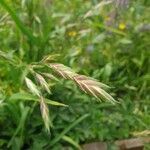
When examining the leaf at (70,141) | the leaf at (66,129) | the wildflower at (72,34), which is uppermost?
the wildflower at (72,34)

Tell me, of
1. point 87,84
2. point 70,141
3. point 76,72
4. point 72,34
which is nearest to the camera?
point 87,84

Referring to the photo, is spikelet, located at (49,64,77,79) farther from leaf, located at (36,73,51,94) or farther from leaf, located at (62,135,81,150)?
leaf, located at (62,135,81,150)

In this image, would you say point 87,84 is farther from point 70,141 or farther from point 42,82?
point 70,141

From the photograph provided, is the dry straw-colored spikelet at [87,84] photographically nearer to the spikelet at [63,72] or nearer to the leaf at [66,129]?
the spikelet at [63,72]

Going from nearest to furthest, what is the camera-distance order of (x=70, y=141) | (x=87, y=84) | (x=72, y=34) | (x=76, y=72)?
(x=87, y=84) → (x=70, y=141) → (x=76, y=72) → (x=72, y=34)

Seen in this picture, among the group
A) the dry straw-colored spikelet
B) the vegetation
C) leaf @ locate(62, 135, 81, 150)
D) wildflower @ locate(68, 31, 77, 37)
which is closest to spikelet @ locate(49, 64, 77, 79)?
the dry straw-colored spikelet

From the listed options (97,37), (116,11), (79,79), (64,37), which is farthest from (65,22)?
(79,79)

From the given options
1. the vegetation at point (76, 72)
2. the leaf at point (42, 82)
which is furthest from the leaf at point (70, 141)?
the leaf at point (42, 82)

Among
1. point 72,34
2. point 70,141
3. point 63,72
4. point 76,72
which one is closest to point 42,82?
point 63,72

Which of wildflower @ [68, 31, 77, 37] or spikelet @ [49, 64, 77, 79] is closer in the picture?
spikelet @ [49, 64, 77, 79]
